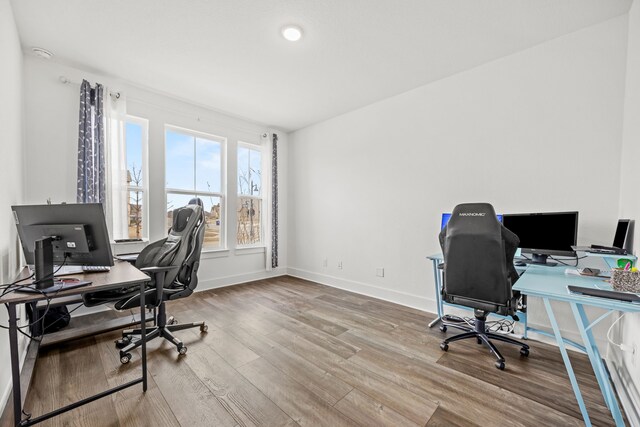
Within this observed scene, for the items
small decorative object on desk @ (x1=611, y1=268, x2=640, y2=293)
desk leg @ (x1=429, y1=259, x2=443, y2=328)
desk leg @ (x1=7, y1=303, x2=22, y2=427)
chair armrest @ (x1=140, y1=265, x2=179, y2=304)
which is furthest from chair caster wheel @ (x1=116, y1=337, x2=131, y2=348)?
small decorative object on desk @ (x1=611, y1=268, x2=640, y2=293)

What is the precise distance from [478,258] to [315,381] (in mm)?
1522

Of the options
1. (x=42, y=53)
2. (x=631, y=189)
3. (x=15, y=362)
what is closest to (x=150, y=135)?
(x=42, y=53)

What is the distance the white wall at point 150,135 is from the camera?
282 centimetres

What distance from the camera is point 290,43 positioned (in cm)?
255

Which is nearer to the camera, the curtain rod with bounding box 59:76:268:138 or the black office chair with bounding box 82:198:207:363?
the black office chair with bounding box 82:198:207:363

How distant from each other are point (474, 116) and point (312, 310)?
2892 millimetres

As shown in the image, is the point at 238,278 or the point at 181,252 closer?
the point at 181,252

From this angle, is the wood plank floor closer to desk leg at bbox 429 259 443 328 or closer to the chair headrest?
desk leg at bbox 429 259 443 328

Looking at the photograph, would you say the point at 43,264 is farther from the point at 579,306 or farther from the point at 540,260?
the point at 540,260

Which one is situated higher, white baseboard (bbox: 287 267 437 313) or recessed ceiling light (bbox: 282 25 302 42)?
recessed ceiling light (bbox: 282 25 302 42)

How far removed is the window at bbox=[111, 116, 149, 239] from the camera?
126 inches

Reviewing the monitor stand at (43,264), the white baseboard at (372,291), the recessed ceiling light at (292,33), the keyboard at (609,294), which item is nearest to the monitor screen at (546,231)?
the keyboard at (609,294)

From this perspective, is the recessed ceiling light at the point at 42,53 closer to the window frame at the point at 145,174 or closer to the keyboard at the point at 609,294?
the window frame at the point at 145,174

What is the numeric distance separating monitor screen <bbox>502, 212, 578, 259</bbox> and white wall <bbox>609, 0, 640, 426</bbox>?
1.10 feet
